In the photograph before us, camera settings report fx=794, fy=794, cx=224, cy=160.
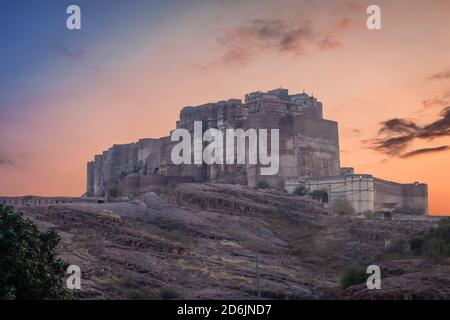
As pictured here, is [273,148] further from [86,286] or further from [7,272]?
[7,272]

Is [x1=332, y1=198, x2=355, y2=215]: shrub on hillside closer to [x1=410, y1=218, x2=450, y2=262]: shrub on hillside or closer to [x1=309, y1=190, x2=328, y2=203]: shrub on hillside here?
[x1=309, y1=190, x2=328, y2=203]: shrub on hillside

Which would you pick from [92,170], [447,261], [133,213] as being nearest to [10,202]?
[133,213]

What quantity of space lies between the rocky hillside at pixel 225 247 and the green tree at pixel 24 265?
7622 millimetres

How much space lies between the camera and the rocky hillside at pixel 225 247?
41.4m

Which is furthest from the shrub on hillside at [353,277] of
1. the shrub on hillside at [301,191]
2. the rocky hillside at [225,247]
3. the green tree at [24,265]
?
the shrub on hillside at [301,191]

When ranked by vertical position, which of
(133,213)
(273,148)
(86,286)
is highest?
(273,148)

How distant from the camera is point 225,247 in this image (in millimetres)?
52625

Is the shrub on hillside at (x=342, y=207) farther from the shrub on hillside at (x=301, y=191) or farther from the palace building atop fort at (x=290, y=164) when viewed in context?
the shrub on hillside at (x=301, y=191)

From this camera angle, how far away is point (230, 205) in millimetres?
65312

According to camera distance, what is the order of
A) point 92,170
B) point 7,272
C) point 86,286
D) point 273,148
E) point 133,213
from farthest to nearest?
1. point 92,170
2. point 273,148
3. point 133,213
4. point 86,286
5. point 7,272

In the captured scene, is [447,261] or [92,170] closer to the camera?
[447,261]

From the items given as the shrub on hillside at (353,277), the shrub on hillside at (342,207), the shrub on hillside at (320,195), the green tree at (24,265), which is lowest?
the shrub on hillside at (353,277)

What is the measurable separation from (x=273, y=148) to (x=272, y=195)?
1060cm

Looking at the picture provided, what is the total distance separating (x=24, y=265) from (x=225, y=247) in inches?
974
